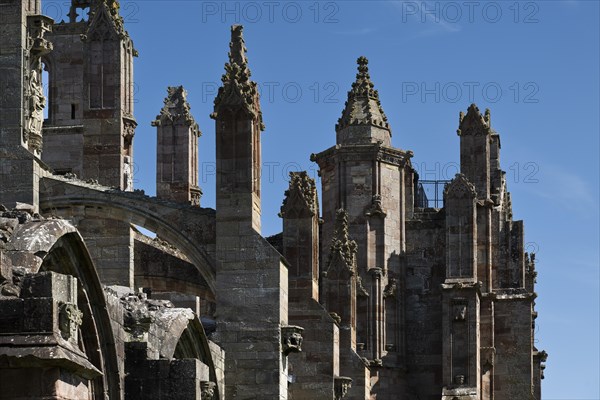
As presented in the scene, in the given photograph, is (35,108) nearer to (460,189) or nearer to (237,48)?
(237,48)

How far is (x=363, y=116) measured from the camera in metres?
63.4

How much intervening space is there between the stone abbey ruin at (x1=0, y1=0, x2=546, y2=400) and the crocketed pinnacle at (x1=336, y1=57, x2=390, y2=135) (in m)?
0.07

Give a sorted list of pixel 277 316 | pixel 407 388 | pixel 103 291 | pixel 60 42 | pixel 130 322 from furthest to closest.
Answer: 1. pixel 407 388
2. pixel 60 42
3. pixel 277 316
4. pixel 130 322
5. pixel 103 291

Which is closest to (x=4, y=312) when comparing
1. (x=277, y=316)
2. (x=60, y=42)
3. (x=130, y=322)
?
(x=130, y=322)

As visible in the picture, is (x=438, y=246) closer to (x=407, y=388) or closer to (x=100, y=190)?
(x=407, y=388)

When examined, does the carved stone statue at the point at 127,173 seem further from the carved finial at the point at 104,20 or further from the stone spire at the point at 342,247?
the stone spire at the point at 342,247

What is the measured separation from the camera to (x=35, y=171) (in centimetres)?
3662

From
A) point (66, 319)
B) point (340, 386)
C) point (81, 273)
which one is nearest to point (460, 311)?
point (340, 386)

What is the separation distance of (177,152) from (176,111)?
3.66 feet

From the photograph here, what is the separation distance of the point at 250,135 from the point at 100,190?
3.12 meters

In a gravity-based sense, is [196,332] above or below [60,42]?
below

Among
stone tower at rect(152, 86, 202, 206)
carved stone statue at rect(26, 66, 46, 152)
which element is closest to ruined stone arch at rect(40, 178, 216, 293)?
carved stone statue at rect(26, 66, 46, 152)

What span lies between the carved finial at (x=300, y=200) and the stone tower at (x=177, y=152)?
36.3ft

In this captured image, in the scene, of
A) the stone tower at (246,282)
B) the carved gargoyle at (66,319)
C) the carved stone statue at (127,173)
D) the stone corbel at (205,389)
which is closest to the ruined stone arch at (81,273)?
the carved gargoyle at (66,319)
